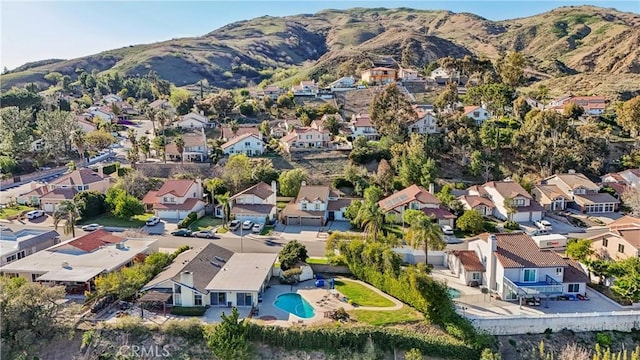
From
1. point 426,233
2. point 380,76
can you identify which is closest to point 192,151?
point 426,233

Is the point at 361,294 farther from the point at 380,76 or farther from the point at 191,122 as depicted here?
the point at 380,76

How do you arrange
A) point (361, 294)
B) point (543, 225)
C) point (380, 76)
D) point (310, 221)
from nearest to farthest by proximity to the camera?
point (361, 294)
point (543, 225)
point (310, 221)
point (380, 76)

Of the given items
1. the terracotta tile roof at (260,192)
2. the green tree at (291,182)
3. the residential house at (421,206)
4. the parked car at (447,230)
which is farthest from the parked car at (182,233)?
the parked car at (447,230)

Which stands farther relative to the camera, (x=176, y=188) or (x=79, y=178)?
(x=79, y=178)

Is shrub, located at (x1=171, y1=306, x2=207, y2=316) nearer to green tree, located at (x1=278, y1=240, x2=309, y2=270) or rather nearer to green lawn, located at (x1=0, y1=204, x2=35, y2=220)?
green tree, located at (x1=278, y1=240, x2=309, y2=270)

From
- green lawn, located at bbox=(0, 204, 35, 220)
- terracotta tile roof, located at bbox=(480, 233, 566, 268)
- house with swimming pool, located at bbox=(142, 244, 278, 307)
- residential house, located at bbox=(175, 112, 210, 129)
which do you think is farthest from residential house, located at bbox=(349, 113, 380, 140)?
green lawn, located at bbox=(0, 204, 35, 220)

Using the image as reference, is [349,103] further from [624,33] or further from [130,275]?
[624,33]
